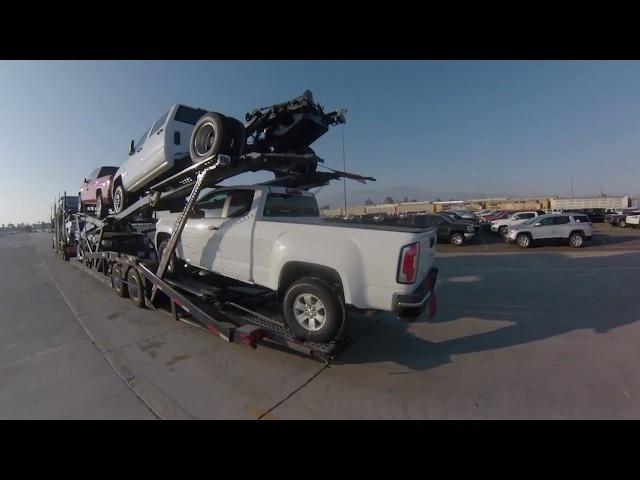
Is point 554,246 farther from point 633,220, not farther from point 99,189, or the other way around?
point 99,189

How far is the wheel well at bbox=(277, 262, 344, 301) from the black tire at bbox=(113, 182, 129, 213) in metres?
5.38

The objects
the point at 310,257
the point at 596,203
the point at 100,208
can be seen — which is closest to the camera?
the point at 310,257

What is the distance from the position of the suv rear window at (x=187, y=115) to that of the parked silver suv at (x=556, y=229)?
14804 mm

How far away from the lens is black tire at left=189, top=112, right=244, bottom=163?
144 inches

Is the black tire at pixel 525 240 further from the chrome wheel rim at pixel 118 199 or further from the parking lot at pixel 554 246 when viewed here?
the chrome wheel rim at pixel 118 199

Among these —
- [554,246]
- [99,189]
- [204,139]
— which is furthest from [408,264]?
[554,246]

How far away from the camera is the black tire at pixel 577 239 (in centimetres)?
1277

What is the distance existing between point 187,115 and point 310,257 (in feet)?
13.7

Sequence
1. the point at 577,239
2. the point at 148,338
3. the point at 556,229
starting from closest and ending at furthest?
the point at 148,338 < the point at 577,239 < the point at 556,229

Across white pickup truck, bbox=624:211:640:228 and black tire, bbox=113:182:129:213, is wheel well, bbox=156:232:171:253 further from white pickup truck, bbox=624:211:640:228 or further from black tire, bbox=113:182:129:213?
white pickup truck, bbox=624:211:640:228

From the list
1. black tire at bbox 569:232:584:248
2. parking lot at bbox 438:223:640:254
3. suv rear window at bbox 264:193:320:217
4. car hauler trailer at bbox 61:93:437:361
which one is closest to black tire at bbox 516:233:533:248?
parking lot at bbox 438:223:640:254

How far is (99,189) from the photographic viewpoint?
A: 7844 mm

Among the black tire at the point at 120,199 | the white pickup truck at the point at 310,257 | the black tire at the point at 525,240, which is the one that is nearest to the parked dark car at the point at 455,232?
the black tire at the point at 525,240
